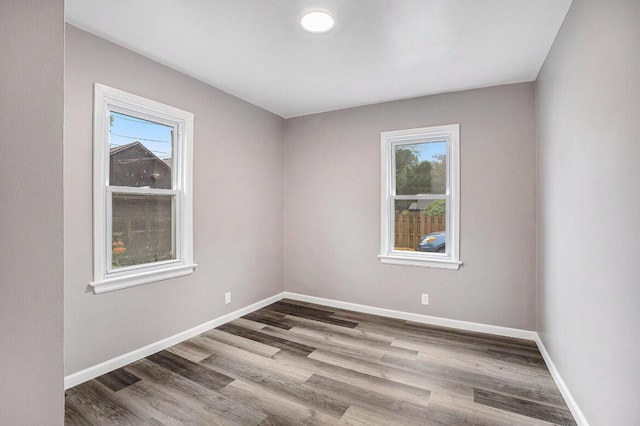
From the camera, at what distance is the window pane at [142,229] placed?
2643mm

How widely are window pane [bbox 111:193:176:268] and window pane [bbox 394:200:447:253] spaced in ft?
8.35

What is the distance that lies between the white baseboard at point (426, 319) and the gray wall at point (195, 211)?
0.62 m

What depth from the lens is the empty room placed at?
4.19 feet

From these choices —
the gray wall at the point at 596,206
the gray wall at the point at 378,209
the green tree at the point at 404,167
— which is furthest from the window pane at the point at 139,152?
the gray wall at the point at 596,206

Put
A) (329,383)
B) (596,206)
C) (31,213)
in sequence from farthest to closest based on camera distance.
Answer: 1. (329,383)
2. (596,206)
3. (31,213)

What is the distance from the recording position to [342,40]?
8.03ft

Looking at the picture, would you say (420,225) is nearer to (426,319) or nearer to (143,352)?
(426,319)

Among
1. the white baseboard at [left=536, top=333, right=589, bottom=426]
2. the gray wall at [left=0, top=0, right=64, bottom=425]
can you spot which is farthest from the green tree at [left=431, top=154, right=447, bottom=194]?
the gray wall at [left=0, top=0, right=64, bottom=425]

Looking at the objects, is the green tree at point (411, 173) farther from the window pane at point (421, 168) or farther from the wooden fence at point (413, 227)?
the wooden fence at point (413, 227)

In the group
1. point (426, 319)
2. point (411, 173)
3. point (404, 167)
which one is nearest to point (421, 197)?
point (411, 173)

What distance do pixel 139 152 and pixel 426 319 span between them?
135 inches

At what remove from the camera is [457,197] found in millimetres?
3465

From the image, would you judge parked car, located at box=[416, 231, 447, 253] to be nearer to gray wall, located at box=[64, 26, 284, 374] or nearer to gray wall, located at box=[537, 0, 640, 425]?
gray wall, located at box=[537, 0, 640, 425]

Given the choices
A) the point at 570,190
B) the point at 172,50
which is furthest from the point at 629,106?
the point at 172,50
